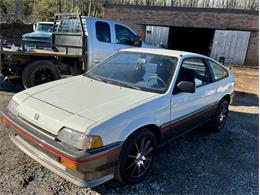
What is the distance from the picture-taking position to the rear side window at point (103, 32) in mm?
7074

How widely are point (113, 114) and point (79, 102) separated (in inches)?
21.4

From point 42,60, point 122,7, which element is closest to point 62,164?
point 42,60

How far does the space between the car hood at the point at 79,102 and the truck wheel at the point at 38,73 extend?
120 inches

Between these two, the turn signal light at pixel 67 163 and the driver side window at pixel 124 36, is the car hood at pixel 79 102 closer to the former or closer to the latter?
the turn signal light at pixel 67 163

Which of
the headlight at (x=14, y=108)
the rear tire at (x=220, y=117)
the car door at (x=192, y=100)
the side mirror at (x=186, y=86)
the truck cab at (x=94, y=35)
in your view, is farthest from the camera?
the truck cab at (x=94, y=35)

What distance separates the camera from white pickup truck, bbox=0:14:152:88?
6309 millimetres

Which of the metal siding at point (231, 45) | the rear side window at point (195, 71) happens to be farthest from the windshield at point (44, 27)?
the rear side window at point (195, 71)

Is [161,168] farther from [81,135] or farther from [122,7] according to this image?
[122,7]

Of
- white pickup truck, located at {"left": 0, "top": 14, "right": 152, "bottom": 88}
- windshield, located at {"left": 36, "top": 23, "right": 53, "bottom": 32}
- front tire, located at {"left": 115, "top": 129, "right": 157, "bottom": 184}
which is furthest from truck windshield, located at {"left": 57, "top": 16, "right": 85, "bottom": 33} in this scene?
windshield, located at {"left": 36, "top": 23, "right": 53, "bottom": 32}

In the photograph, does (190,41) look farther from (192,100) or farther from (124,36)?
(192,100)

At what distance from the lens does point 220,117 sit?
484 centimetres

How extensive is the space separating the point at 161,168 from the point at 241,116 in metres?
3.59

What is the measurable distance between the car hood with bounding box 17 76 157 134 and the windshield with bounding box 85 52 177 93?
0.64ft

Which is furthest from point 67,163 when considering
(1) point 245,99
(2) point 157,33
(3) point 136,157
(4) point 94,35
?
(2) point 157,33
